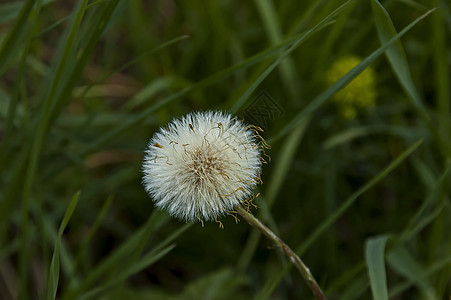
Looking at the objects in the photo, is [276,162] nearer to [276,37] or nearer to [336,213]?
[276,37]

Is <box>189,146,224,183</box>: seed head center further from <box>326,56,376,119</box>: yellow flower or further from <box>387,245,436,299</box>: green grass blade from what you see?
<box>326,56,376,119</box>: yellow flower

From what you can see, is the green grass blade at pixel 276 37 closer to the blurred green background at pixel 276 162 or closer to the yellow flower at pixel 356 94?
the blurred green background at pixel 276 162

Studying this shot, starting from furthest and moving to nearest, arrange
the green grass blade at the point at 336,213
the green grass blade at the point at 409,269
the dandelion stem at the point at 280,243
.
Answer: the green grass blade at the point at 409,269 < the green grass blade at the point at 336,213 < the dandelion stem at the point at 280,243

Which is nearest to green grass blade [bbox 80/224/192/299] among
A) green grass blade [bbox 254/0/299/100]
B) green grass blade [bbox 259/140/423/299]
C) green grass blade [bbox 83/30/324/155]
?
green grass blade [bbox 259/140/423/299]

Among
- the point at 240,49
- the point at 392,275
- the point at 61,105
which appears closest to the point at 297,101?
the point at 240,49

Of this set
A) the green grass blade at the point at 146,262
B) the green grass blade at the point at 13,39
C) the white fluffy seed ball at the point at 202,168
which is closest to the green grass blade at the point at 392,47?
the white fluffy seed ball at the point at 202,168

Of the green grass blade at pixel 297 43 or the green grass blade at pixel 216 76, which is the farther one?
the green grass blade at pixel 216 76

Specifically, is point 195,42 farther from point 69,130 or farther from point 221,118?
point 221,118

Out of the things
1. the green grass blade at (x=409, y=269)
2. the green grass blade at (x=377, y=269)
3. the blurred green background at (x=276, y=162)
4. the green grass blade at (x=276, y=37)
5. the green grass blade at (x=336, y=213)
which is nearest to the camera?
the green grass blade at (x=377, y=269)
